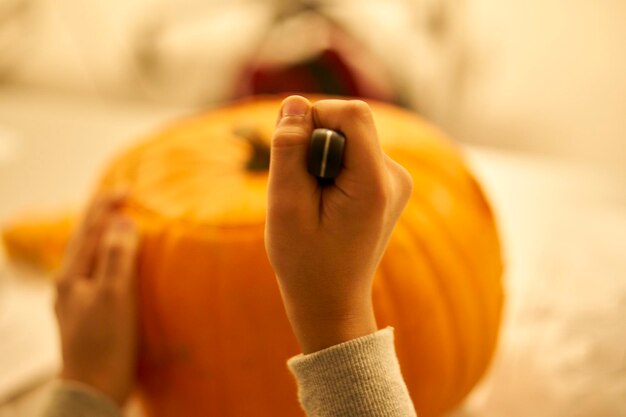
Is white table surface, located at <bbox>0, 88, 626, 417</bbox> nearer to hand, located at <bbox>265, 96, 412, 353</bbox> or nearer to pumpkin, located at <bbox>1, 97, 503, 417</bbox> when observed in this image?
pumpkin, located at <bbox>1, 97, 503, 417</bbox>

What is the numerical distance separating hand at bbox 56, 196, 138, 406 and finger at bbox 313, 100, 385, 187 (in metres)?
0.28

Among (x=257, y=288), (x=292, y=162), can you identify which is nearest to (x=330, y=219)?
(x=292, y=162)

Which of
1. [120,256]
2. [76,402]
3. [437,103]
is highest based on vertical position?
[437,103]

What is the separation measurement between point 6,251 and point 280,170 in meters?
0.64

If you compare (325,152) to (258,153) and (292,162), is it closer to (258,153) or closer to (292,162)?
(292,162)

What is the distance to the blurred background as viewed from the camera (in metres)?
0.57

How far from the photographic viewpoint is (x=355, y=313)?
26cm

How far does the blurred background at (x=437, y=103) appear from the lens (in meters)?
0.57

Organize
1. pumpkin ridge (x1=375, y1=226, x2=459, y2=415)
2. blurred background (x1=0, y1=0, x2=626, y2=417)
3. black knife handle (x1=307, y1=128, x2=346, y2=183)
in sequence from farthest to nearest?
blurred background (x1=0, y1=0, x2=626, y2=417) → pumpkin ridge (x1=375, y1=226, x2=459, y2=415) → black knife handle (x1=307, y1=128, x2=346, y2=183)

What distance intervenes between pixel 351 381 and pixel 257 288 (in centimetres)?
17

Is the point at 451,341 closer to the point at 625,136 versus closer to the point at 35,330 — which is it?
the point at 35,330

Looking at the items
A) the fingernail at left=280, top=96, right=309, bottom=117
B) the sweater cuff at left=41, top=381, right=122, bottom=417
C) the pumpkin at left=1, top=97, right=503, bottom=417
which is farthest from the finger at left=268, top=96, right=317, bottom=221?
the sweater cuff at left=41, top=381, right=122, bottom=417

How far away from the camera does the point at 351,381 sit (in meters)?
0.25

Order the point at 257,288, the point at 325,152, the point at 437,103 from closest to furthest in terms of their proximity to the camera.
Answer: the point at 325,152 < the point at 257,288 < the point at 437,103
